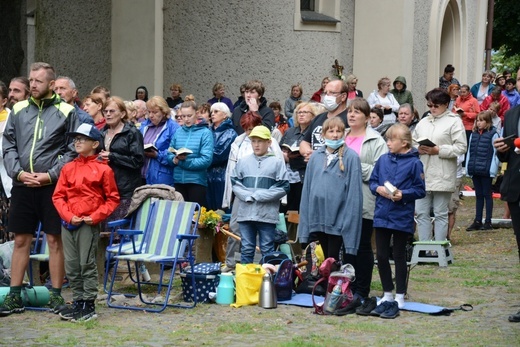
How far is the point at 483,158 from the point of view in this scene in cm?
1672

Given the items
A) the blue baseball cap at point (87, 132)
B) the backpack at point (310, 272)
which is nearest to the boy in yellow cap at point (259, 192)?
the backpack at point (310, 272)

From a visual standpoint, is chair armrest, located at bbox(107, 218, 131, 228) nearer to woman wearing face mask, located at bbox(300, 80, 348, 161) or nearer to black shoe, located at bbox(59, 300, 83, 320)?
black shoe, located at bbox(59, 300, 83, 320)

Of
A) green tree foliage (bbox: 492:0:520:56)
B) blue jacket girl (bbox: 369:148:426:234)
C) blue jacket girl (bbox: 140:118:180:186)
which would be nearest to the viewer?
blue jacket girl (bbox: 369:148:426:234)

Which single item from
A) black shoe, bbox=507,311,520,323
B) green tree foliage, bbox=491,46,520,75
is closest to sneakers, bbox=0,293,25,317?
black shoe, bbox=507,311,520,323

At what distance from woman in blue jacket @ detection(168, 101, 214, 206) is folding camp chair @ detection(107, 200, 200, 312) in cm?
207

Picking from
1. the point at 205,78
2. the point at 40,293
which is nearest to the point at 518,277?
the point at 40,293

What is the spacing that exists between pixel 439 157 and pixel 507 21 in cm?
3262

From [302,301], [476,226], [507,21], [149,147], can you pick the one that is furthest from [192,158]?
[507,21]

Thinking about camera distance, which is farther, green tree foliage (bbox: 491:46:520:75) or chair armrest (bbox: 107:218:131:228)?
green tree foliage (bbox: 491:46:520:75)

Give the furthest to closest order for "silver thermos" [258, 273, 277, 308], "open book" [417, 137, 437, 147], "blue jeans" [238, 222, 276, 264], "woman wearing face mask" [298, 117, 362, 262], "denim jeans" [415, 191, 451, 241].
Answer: "denim jeans" [415, 191, 451, 241] < "open book" [417, 137, 437, 147] < "blue jeans" [238, 222, 276, 264] < "silver thermos" [258, 273, 277, 308] < "woman wearing face mask" [298, 117, 362, 262]

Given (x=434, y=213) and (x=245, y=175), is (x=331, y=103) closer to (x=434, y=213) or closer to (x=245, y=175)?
(x=245, y=175)

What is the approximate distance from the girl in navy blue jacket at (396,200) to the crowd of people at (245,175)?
0.04ft

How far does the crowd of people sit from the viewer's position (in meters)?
10.0

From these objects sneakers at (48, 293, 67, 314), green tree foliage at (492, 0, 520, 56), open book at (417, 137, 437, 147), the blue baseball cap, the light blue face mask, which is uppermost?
→ green tree foliage at (492, 0, 520, 56)
